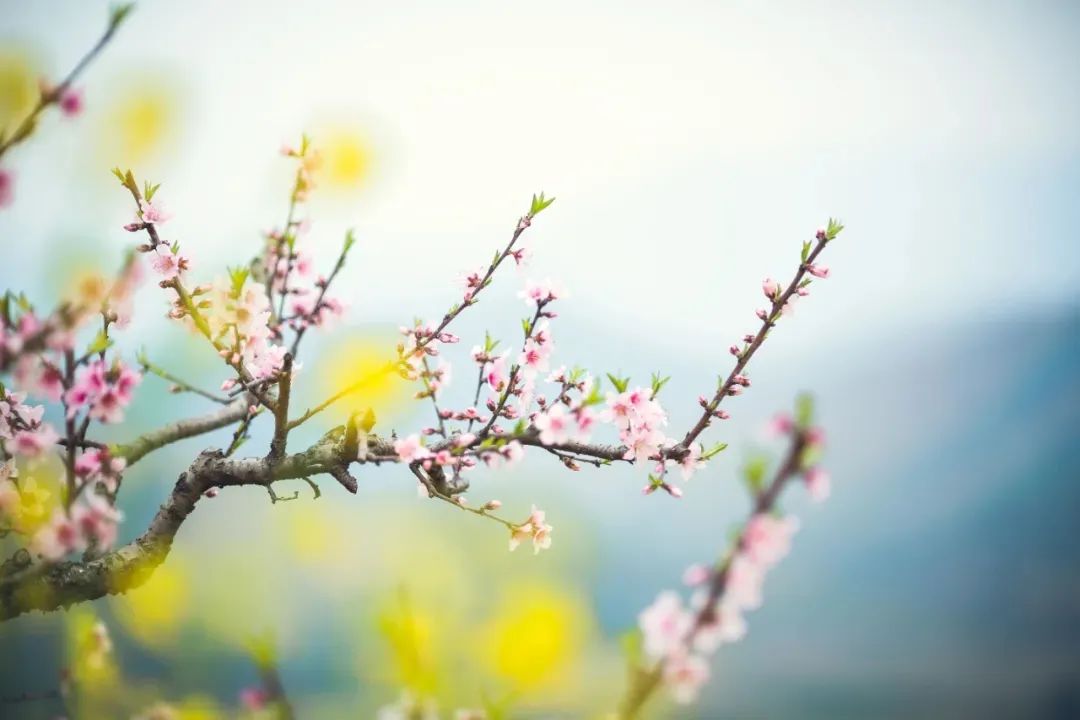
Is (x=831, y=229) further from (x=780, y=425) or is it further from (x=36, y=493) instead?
(x=36, y=493)

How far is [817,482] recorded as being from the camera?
165cm

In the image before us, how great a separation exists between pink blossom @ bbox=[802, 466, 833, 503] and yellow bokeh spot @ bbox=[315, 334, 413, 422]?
1.95 meters

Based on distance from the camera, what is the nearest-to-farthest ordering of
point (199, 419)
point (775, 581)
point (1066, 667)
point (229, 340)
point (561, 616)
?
point (229, 340), point (199, 419), point (561, 616), point (1066, 667), point (775, 581)

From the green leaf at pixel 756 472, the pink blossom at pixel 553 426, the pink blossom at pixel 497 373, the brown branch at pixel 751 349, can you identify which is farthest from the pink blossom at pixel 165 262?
the green leaf at pixel 756 472

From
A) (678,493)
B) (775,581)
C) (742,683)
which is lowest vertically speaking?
(678,493)

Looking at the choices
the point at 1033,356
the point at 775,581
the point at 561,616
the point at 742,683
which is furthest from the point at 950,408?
the point at 561,616

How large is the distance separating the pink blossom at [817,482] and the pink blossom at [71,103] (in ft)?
8.39

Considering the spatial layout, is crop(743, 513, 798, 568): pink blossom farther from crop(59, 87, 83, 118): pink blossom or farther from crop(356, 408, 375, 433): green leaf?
crop(59, 87, 83, 118): pink blossom

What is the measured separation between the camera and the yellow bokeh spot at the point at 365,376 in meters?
3.03

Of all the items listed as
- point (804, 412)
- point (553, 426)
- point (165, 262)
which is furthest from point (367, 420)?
point (804, 412)

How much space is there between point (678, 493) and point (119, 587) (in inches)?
112

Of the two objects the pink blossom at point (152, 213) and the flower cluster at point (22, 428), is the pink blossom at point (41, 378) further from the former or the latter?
the pink blossom at point (152, 213)

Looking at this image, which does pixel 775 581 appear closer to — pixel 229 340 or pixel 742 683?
pixel 742 683

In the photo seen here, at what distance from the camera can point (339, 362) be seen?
3428 mm
